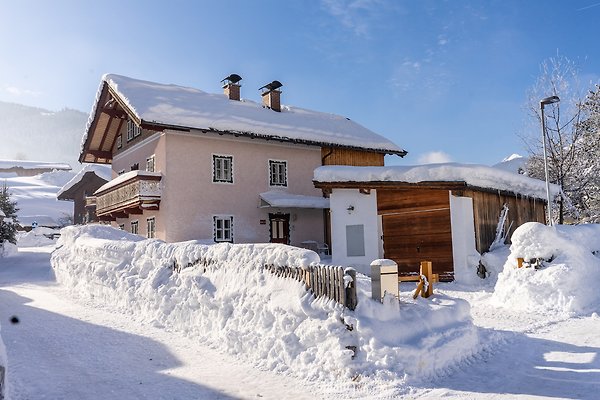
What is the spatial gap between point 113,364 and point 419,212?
38.7 feet

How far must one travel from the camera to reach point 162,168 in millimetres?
21031

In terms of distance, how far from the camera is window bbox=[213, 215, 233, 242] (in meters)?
22.0

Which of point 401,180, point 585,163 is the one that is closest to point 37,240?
point 401,180

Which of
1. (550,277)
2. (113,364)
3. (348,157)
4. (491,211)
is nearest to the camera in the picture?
(113,364)

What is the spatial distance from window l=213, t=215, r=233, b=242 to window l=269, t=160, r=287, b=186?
9.63 ft

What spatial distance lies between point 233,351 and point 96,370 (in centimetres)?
222

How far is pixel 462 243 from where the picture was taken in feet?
52.6

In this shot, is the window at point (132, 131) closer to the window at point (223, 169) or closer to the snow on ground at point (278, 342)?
the window at point (223, 169)

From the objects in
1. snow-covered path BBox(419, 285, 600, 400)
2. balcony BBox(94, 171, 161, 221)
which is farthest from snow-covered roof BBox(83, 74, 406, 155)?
snow-covered path BBox(419, 285, 600, 400)

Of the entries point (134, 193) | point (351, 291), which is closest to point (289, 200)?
point (134, 193)

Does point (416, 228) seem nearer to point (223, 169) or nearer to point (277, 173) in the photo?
point (277, 173)

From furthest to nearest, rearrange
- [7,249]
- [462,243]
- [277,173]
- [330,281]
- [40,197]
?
[40,197], [7,249], [277,173], [462,243], [330,281]

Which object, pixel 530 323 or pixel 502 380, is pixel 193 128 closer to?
pixel 530 323

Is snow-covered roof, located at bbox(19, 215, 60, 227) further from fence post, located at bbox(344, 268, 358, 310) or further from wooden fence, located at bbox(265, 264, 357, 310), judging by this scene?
fence post, located at bbox(344, 268, 358, 310)
